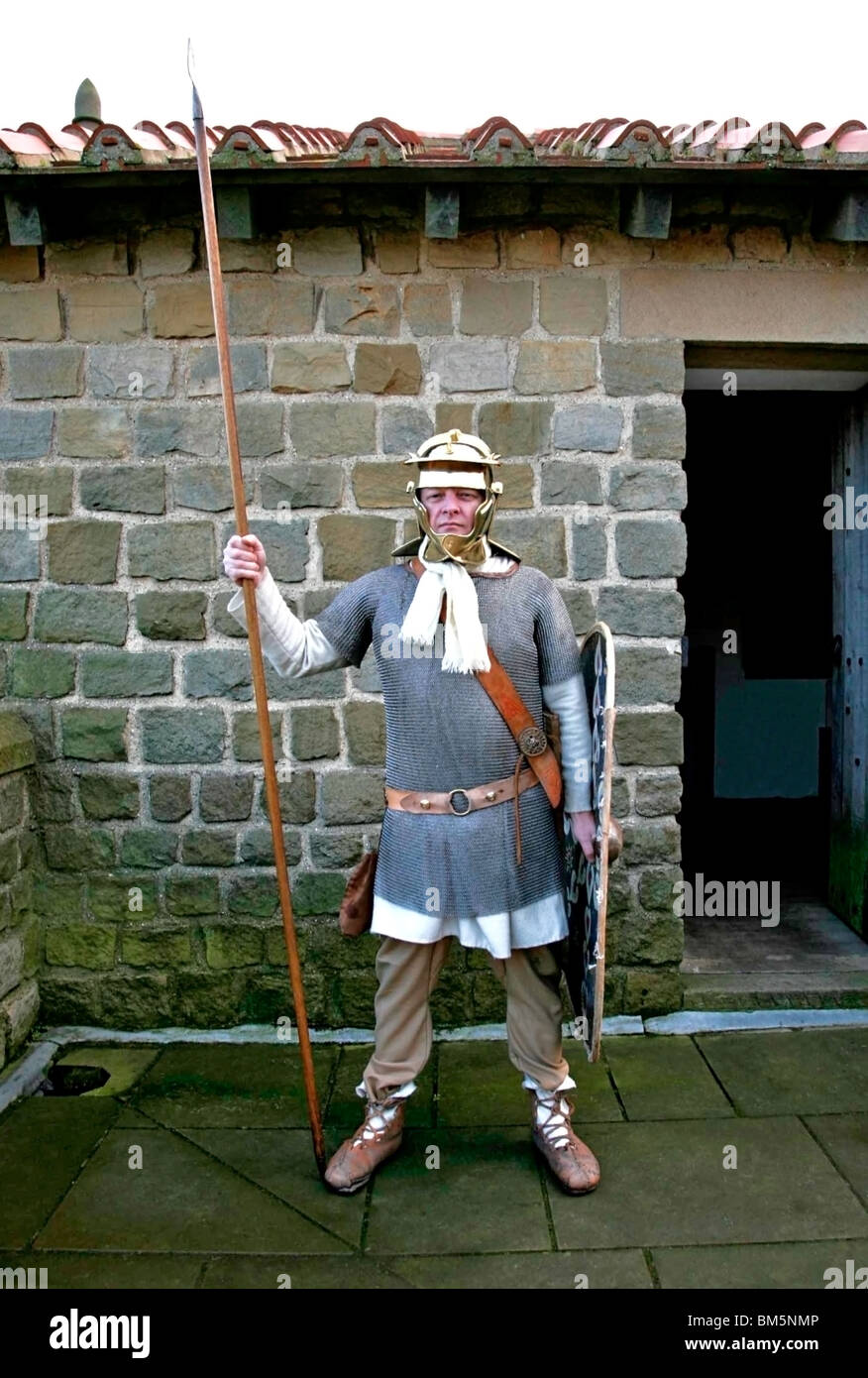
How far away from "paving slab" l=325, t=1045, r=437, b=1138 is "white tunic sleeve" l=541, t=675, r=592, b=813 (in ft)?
3.66

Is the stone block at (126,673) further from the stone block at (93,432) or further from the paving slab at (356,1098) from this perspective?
the paving slab at (356,1098)

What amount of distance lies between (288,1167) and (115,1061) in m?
0.98

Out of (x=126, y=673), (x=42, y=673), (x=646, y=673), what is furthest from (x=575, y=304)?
(x=42, y=673)

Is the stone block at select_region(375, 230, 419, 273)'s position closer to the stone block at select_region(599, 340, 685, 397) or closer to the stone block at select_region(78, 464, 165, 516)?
the stone block at select_region(599, 340, 685, 397)

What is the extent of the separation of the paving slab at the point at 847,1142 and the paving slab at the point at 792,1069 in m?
0.06

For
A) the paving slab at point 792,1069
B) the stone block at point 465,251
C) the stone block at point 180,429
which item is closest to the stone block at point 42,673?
the stone block at point 180,429

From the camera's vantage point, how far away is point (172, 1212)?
2.91m

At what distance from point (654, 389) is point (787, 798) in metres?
4.14

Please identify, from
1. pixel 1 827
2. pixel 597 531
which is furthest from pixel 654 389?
pixel 1 827

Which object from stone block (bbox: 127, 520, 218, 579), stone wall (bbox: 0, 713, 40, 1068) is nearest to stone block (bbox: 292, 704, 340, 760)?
stone block (bbox: 127, 520, 218, 579)

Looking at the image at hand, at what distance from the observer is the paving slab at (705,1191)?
279 cm

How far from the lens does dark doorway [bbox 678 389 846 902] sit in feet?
22.7

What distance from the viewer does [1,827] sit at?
3775 millimetres

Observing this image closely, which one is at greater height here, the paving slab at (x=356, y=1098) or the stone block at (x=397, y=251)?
the stone block at (x=397, y=251)
